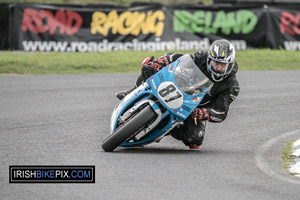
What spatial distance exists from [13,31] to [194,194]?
45.8ft

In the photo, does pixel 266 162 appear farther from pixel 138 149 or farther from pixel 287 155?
pixel 138 149

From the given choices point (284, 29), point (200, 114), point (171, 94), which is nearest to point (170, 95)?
point (171, 94)

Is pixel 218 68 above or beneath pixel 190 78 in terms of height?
above

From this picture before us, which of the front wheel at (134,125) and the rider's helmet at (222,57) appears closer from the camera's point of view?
the front wheel at (134,125)

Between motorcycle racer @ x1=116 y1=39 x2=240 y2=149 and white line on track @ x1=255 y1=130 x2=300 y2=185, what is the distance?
695 mm

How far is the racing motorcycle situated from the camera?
805 cm

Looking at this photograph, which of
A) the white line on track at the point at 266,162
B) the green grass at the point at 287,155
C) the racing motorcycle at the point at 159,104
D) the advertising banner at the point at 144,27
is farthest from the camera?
the advertising banner at the point at 144,27

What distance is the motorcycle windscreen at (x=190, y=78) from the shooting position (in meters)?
8.19

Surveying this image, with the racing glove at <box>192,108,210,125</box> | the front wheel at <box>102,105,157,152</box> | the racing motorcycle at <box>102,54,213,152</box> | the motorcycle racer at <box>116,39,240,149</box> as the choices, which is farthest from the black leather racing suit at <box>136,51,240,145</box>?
the front wheel at <box>102,105,157,152</box>

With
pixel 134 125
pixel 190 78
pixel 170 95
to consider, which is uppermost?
pixel 190 78

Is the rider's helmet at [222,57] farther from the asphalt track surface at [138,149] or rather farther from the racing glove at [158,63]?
the asphalt track surface at [138,149]

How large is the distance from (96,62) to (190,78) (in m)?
9.68

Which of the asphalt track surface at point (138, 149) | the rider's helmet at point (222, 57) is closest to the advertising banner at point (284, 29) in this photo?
the asphalt track surface at point (138, 149)

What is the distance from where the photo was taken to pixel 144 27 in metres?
20.2
